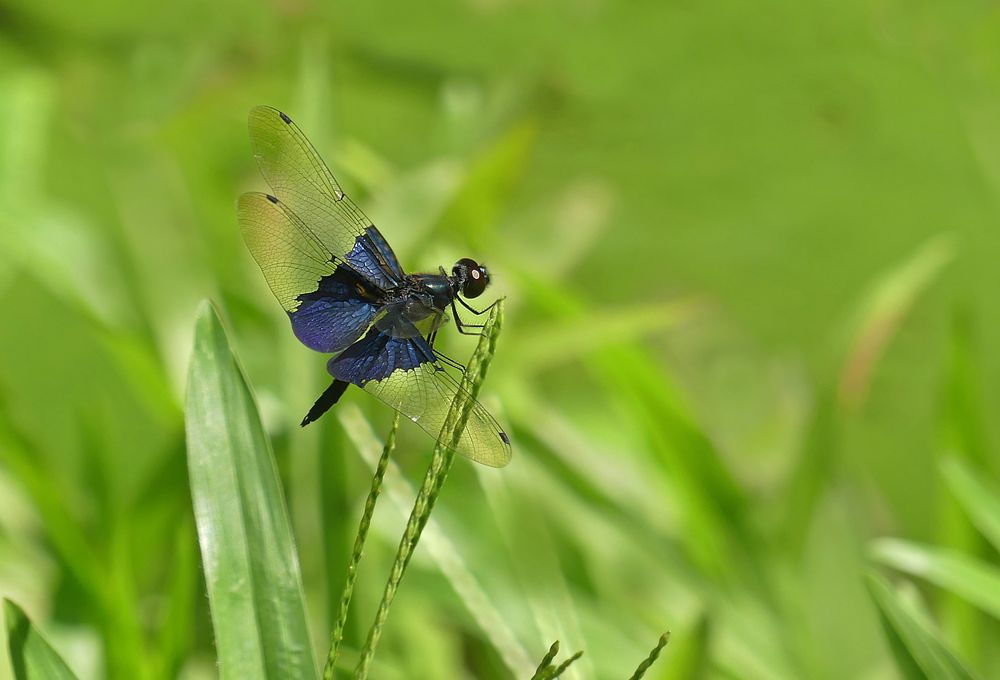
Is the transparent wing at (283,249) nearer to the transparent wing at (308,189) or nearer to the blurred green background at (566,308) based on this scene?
the transparent wing at (308,189)

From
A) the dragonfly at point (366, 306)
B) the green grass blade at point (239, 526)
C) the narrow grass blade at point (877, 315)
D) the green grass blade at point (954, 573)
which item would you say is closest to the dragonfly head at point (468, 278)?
the dragonfly at point (366, 306)

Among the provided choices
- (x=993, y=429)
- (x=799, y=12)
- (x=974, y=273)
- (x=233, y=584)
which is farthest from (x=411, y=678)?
(x=799, y=12)

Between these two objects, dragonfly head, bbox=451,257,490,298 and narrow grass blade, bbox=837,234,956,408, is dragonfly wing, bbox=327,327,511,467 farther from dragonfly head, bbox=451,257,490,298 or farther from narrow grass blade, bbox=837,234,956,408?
narrow grass blade, bbox=837,234,956,408

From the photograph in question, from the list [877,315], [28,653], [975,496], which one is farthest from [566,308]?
[28,653]

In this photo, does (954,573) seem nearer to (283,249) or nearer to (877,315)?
(877,315)

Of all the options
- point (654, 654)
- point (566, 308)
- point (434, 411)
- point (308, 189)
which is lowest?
point (654, 654)

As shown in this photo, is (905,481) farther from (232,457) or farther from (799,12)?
(232,457)

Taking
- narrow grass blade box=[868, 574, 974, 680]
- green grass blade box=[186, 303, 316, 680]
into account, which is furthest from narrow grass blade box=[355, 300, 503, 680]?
narrow grass blade box=[868, 574, 974, 680]
